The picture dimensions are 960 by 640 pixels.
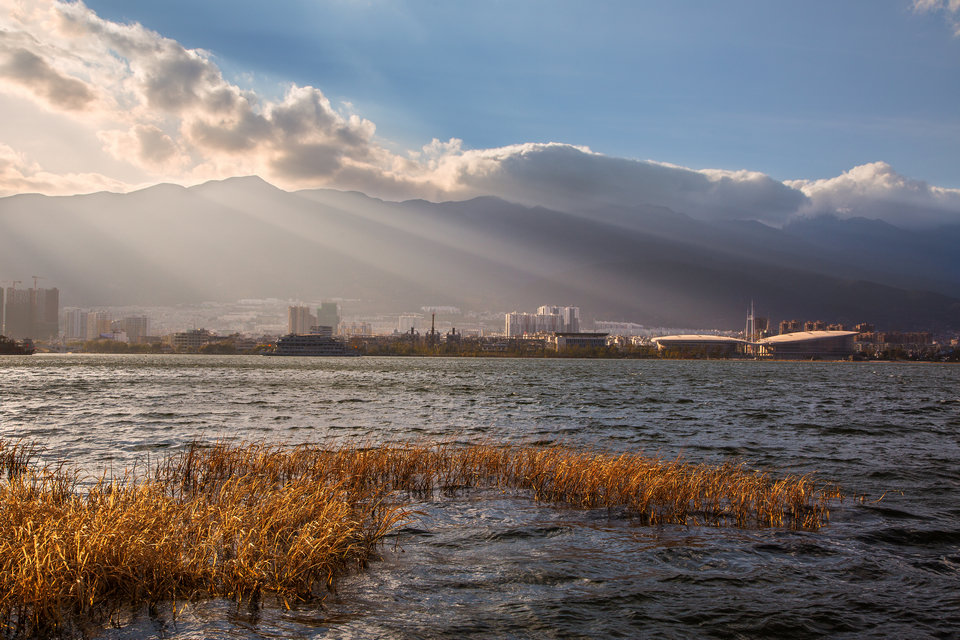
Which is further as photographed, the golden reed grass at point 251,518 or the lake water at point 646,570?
the lake water at point 646,570

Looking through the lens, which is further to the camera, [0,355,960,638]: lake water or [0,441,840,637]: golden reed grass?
[0,355,960,638]: lake water

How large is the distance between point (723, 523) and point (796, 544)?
1940mm

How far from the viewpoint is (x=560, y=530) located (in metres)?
14.9

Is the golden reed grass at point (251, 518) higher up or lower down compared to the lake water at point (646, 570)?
higher up

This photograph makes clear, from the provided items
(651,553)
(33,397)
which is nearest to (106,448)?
(651,553)

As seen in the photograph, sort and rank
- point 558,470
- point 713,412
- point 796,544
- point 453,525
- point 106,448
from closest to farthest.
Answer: point 796,544 → point 453,525 → point 558,470 → point 106,448 → point 713,412

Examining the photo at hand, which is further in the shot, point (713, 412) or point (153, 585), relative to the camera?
point (713, 412)

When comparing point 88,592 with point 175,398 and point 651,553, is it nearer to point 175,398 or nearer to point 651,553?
point 651,553

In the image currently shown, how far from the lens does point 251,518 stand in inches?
445

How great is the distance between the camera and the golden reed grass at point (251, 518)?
8516 millimetres

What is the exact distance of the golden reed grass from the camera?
8516 mm

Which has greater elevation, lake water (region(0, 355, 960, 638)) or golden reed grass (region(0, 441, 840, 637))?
golden reed grass (region(0, 441, 840, 637))

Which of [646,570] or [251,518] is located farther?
[646,570]

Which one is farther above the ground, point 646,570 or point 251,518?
point 251,518
